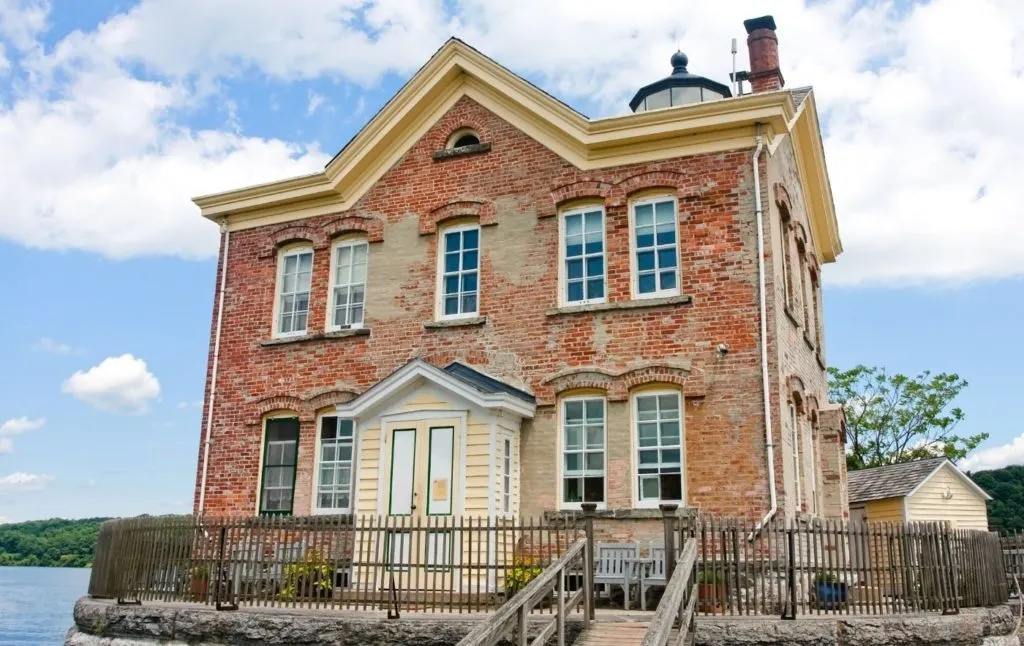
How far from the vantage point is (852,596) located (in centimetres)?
1011

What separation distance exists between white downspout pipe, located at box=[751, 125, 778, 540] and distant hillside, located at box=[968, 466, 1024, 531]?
37573 millimetres

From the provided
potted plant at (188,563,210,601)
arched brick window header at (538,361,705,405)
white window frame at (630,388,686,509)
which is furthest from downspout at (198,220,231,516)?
white window frame at (630,388,686,509)

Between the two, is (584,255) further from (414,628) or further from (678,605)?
(678,605)

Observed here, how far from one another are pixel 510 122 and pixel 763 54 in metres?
5.90

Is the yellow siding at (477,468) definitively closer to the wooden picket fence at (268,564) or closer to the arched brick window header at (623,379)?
the wooden picket fence at (268,564)

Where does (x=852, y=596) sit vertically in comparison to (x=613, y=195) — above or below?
below

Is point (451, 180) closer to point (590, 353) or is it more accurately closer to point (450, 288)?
point (450, 288)

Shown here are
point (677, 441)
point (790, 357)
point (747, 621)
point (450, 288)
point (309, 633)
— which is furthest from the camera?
point (450, 288)

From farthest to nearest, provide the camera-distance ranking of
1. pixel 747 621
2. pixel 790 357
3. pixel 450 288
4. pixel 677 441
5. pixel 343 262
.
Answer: pixel 343 262, pixel 450 288, pixel 790 357, pixel 677 441, pixel 747 621

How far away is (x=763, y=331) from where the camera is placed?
1311 centimetres

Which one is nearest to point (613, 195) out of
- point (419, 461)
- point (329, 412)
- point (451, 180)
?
point (451, 180)

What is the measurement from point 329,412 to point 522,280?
424 cm

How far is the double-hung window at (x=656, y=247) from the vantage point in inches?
555

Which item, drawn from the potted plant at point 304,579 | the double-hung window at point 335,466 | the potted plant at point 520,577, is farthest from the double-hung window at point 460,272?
the potted plant at point 304,579
